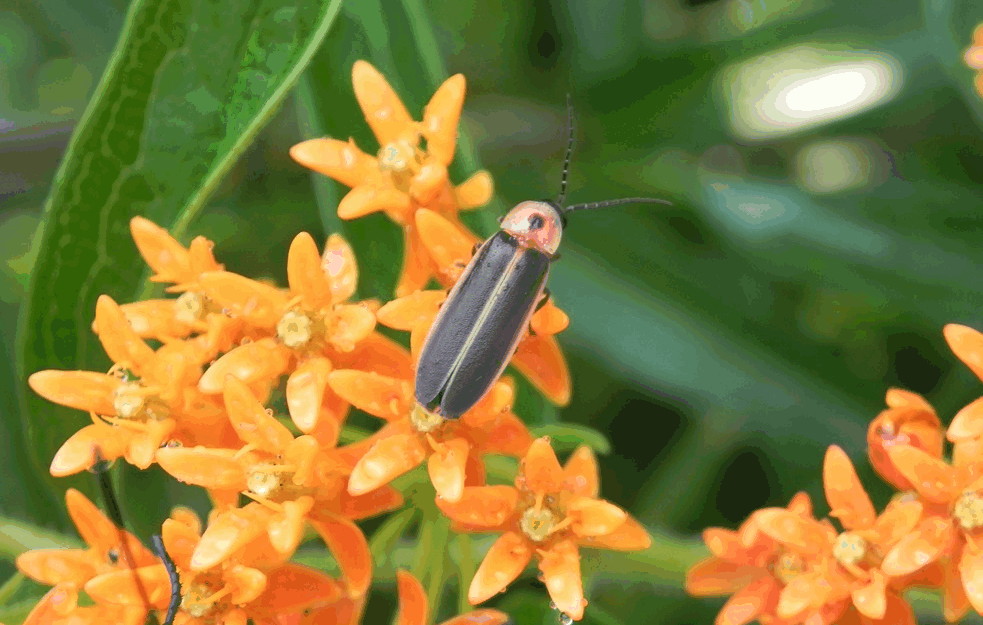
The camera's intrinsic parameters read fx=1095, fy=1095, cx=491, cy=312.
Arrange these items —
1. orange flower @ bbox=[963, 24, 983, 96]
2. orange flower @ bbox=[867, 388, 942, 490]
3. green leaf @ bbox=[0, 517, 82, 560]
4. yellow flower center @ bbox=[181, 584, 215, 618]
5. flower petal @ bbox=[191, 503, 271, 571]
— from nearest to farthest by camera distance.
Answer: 1. flower petal @ bbox=[191, 503, 271, 571]
2. yellow flower center @ bbox=[181, 584, 215, 618]
3. orange flower @ bbox=[867, 388, 942, 490]
4. green leaf @ bbox=[0, 517, 82, 560]
5. orange flower @ bbox=[963, 24, 983, 96]

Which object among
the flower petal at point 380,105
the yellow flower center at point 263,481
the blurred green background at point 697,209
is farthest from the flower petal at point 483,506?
the blurred green background at point 697,209

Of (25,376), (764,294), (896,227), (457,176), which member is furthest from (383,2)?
(896,227)

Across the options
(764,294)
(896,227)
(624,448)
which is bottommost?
(624,448)

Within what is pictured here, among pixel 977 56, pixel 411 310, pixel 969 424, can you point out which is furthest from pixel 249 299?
pixel 977 56

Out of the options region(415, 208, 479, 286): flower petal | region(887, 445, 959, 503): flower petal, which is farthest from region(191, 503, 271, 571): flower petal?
region(887, 445, 959, 503): flower petal

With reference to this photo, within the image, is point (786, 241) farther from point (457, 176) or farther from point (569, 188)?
point (457, 176)

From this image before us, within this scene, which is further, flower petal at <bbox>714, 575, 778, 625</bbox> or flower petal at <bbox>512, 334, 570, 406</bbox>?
flower petal at <bbox>512, 334, 570, 406</bbox>

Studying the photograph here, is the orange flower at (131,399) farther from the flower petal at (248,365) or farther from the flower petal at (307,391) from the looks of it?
the flower petal at (307,391)

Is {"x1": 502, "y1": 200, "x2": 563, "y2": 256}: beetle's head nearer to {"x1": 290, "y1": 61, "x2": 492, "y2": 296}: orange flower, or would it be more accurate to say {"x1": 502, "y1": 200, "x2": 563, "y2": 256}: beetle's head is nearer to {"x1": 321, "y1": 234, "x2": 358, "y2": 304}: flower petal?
{"x1": 290, "y1": 61, "x2": 492, "y2": 296}: orange flower
